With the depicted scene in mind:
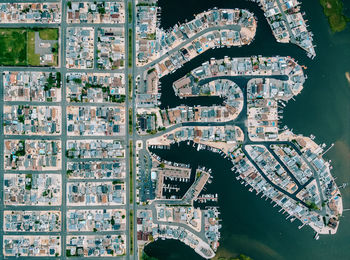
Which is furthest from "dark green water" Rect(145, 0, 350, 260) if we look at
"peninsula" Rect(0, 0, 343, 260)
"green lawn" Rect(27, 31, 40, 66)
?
"green lawn" Rect(27, 31, 40, 66)

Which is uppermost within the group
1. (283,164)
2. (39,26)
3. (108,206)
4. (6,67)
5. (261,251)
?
(39,26)

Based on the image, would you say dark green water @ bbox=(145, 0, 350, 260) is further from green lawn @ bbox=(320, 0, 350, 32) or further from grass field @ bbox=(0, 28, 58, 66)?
grass field @ bbox=(0, 28, 58, 66)

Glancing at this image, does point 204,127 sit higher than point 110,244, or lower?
higher

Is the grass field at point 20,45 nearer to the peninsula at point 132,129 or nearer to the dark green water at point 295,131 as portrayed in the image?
the peninsula at point 132,129

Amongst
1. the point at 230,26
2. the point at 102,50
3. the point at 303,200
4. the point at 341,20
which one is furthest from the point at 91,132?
the point at 341,20

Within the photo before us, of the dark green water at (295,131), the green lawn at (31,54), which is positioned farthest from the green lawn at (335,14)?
the green lawn at (31,54)

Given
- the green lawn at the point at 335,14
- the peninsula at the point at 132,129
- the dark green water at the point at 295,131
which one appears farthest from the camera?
the green lawn at the point at 335,14

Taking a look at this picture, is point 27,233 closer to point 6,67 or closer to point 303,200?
point 6,67
